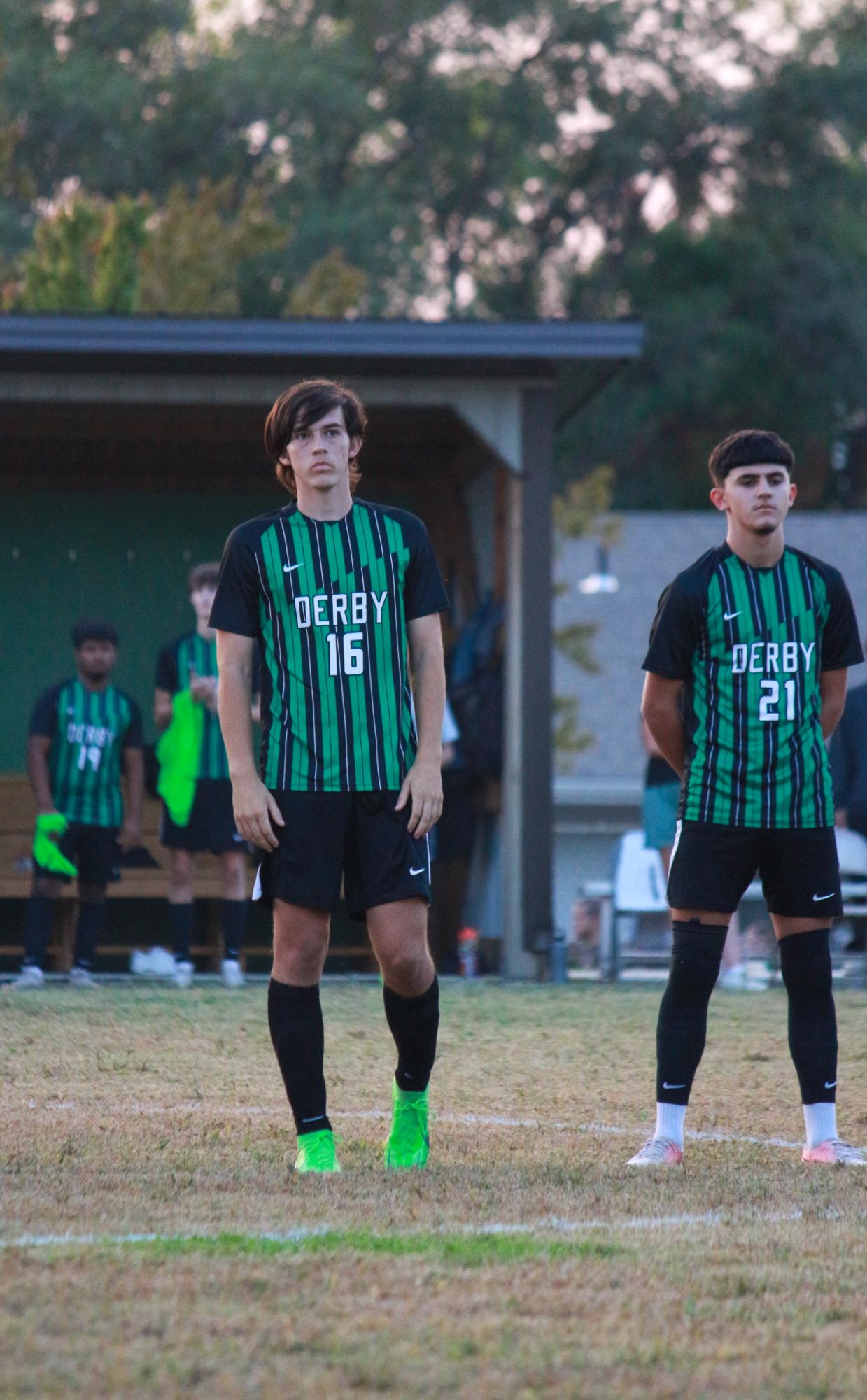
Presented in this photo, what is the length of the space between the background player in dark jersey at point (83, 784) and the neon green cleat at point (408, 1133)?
5744mm

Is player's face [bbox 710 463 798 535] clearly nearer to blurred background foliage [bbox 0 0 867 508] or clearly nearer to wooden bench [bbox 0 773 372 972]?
wooden bench [bbox 0 773 372 972]

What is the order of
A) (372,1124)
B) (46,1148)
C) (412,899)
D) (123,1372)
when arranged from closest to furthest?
1. (123,1372)
2. (412,899)
3. (46,1148)
4. (372,1124)

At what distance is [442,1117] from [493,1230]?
172cm

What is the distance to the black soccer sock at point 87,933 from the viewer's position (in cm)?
1024

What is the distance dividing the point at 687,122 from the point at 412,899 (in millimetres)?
29546

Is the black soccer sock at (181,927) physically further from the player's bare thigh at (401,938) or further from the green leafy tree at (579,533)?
the green leafy tree at (579,533)

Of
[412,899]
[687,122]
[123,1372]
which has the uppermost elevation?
[687,122]

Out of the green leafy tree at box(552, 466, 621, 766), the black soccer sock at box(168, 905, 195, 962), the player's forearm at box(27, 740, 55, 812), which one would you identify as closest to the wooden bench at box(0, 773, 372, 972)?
the black soccer sock at box(168, 905, 195, 962)

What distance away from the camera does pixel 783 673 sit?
190 inches

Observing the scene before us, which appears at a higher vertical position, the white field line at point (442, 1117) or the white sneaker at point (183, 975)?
the white sneaker at point (183, 975)

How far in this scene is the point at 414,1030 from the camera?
15.2 feet

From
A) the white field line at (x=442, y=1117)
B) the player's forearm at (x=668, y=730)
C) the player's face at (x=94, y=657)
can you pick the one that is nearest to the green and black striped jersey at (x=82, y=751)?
the player's face at (x=94, y=657)

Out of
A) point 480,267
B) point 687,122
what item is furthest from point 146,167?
point 687,122

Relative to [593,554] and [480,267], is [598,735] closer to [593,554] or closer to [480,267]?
[593,554]
